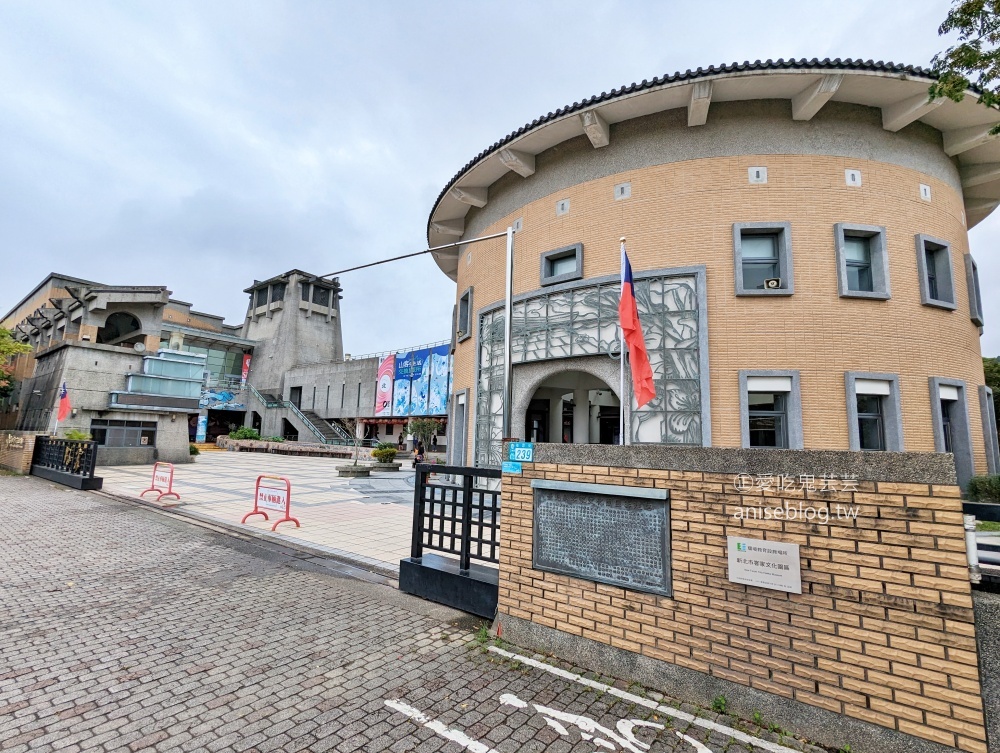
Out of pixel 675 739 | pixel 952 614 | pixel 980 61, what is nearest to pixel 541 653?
pixel 675 739

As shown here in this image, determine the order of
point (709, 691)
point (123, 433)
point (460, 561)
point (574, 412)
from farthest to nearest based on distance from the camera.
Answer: point (123, 433)
point (574, 412)
point (460, 561)
point (709, 691)

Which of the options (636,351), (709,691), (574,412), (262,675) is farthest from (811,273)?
(262,675)

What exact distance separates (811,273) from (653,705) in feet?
34.3

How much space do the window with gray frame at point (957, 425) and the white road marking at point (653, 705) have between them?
37.2ft

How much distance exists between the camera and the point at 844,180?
1116cm

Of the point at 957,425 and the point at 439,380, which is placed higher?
the point at 439,380

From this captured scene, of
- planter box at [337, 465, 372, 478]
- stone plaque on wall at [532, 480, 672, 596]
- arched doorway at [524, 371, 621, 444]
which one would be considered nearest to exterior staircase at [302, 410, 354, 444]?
planter box at [337, 465, 372, 478]

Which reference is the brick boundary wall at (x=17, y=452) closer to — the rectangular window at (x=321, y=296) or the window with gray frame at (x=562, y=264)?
the window with gray frame at (x=562, y=264)

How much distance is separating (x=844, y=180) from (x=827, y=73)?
2.31 metres

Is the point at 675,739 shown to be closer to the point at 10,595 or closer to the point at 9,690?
the point at 9,690

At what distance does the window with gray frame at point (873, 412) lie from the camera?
10.3m

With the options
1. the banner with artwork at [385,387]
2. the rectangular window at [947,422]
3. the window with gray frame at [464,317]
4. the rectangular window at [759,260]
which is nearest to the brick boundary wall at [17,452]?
the window with gray frame at [464,317]

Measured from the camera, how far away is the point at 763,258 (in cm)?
1131

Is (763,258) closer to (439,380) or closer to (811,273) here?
(811,273)
